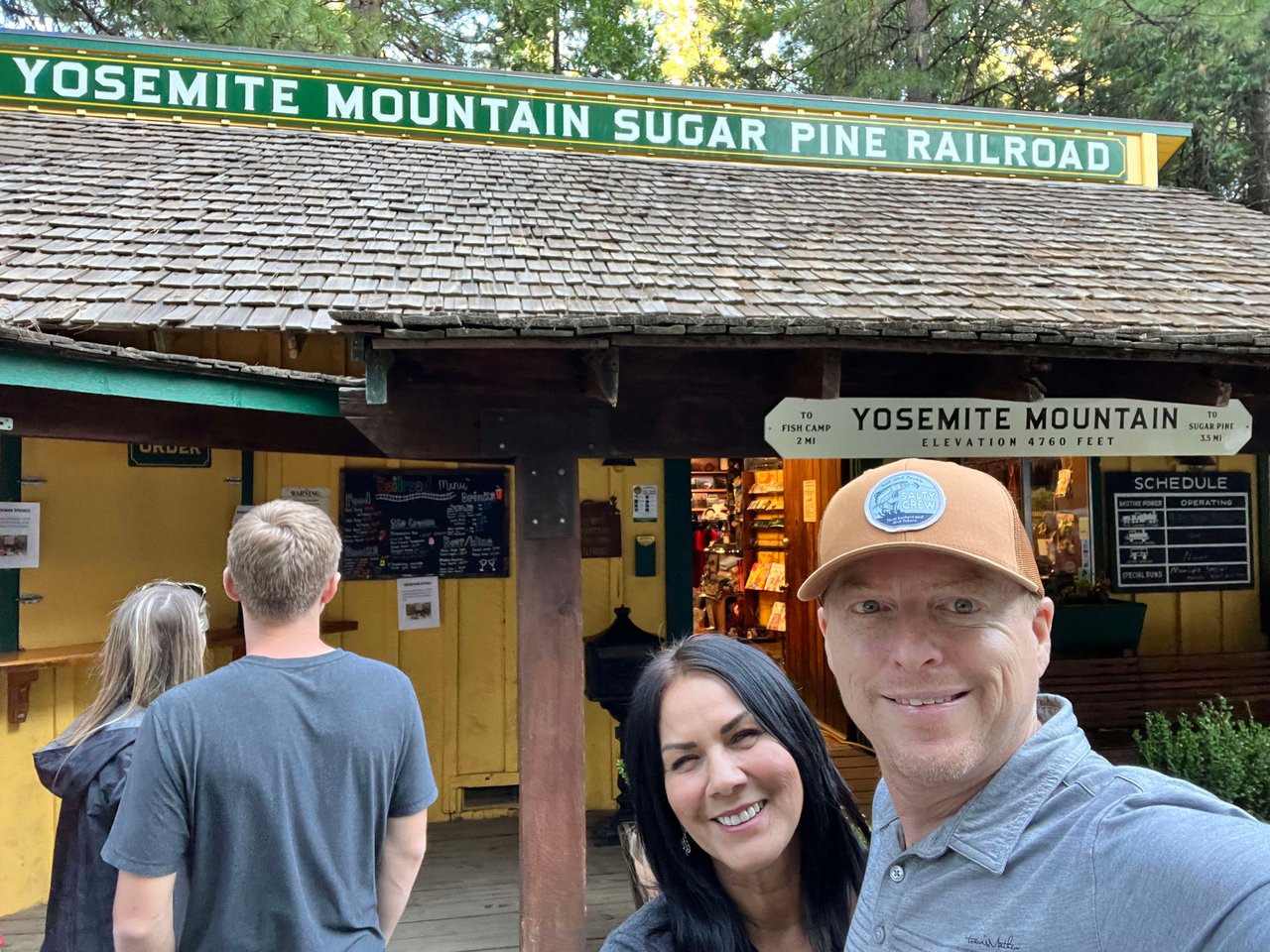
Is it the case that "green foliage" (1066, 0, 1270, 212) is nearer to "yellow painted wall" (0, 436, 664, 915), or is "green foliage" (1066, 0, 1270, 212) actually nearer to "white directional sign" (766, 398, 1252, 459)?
"white directional sign" (766, 398, 1252, 459)

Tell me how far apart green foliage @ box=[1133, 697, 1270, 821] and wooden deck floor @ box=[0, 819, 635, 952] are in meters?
3.15

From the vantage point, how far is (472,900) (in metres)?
5.24

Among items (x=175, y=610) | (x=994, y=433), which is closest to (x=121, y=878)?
(x=175, y=610)

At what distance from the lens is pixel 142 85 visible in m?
6.83

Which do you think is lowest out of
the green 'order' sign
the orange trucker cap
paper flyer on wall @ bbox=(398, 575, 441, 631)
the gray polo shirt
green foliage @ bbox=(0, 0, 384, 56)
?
paper flyer on wall @ bbox=(398, 575, 441, 631)

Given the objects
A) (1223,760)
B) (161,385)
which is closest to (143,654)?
(161,385)

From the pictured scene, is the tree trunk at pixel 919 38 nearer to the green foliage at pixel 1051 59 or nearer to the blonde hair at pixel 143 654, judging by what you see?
the green foliage at pixel 1051 59

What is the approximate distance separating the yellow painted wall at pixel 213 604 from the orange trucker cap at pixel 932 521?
15.6 ft

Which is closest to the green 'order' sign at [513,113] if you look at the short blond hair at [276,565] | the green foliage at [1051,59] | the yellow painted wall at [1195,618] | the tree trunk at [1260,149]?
the yellow painted wall at [1195,618]

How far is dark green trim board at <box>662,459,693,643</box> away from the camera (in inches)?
269

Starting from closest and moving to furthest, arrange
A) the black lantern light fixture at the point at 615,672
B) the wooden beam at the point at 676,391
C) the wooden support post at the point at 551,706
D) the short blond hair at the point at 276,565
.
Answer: the short blond hair at the point at 276,565 → the wooden support post at the point at 551,706 → the wooden beam at the point at 676,391 → the black lantern light fixture at the point at 615,672

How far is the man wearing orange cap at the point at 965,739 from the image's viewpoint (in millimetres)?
1032

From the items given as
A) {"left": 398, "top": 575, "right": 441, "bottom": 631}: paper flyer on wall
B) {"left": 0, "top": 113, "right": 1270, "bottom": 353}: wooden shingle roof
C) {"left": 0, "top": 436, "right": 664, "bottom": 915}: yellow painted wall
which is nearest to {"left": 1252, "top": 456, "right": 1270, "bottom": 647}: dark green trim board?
{"left": 0, "top": 113, "right": 1270, "bottom": 353}: wooden shingle roof

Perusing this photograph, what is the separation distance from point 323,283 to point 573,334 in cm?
148
